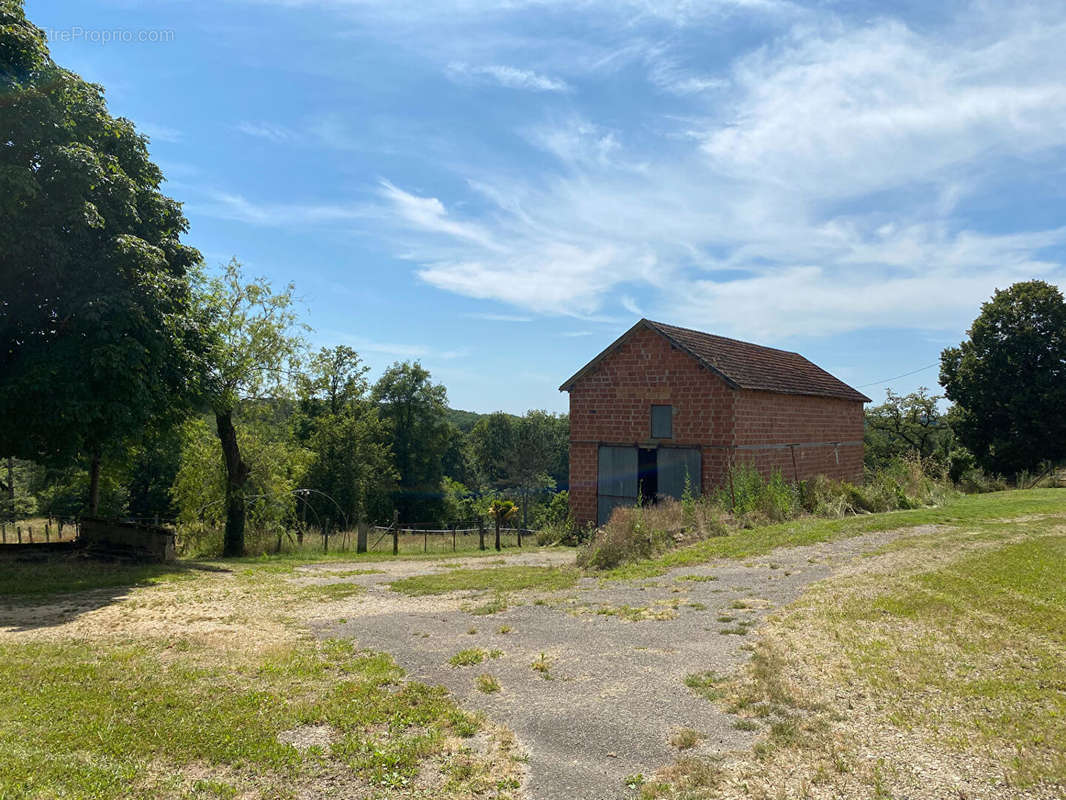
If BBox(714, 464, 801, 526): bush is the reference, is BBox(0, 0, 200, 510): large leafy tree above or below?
above

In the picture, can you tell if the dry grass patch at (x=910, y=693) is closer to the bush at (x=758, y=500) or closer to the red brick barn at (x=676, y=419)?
the bush at (x=758, y=500)

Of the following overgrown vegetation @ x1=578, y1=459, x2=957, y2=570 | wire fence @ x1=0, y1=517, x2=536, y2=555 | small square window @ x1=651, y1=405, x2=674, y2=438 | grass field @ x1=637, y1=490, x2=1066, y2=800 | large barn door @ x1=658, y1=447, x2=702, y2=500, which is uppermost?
small square window @ x1=651, y1=405, x2=674, y2=438

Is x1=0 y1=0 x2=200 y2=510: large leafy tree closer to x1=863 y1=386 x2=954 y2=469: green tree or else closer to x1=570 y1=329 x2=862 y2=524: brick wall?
x1=570 y1=329 x2=862 y2=524: brick wall

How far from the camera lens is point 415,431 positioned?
55.8 metres

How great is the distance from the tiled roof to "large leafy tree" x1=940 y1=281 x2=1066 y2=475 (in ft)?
40.1

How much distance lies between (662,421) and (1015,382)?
84.5ft

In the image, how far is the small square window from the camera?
20.9 m

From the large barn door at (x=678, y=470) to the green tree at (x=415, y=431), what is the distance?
35128mm

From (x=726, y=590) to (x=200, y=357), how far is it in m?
13.0

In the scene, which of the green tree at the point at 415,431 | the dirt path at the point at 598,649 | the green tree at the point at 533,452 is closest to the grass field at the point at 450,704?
the dirt path at the point at 598,649

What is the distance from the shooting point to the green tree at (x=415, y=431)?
53656 millimetres

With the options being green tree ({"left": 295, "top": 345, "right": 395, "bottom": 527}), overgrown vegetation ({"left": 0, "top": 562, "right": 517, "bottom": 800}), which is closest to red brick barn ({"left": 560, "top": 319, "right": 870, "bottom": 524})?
overgrown vegetation ({"left": 0, "top": 562, "right": 517, "bottom": 800})

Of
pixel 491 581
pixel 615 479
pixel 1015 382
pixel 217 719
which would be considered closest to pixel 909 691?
pixel 217 719

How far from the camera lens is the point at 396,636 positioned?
8.13 metres
